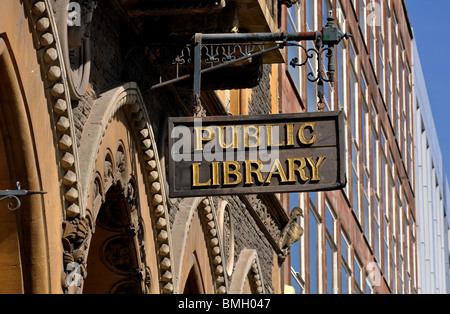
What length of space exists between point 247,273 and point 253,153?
7.00m

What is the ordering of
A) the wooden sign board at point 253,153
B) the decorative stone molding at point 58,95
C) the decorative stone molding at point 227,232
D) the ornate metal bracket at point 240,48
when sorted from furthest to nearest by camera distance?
the decorative stone molding at point 227,232, the ornate metal bracket at point 240,48, the wooden sign board at point 253,153, the decorative stone molding at point 58,95

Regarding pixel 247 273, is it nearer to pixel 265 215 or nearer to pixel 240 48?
pixel 265 215

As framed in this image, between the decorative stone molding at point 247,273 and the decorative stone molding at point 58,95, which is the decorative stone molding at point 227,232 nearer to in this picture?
the decorative stone molding at point 247,273

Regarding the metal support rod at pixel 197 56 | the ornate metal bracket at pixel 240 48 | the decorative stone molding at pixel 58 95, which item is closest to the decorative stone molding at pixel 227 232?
the ornate metal bracket at pixel 240 48

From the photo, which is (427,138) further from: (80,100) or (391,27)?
(80,100)

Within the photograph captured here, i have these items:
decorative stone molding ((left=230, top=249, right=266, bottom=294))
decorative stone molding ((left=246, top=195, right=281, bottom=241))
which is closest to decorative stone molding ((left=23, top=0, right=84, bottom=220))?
decorative stone molding ((left=230, top=249, right=266, bottom=294))

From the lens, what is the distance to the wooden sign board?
44.1 ft

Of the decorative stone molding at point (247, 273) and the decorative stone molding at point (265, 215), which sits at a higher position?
the decorative stone molding at point (265, 215)

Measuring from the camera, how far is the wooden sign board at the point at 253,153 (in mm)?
13430

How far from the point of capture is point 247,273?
20.3m

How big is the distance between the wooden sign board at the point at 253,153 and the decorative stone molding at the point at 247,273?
604cm

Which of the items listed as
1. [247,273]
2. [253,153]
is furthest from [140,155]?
[247,273]

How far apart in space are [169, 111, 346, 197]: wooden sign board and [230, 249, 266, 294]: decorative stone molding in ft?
19.8

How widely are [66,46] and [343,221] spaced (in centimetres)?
2135
